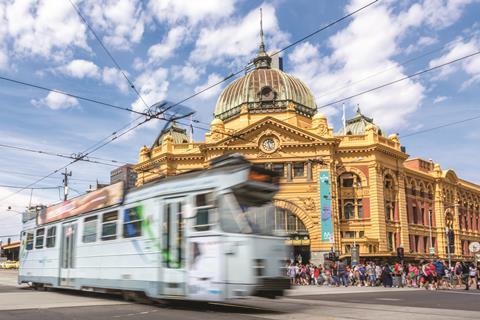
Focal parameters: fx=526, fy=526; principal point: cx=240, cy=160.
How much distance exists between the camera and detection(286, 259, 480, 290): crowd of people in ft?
87.5

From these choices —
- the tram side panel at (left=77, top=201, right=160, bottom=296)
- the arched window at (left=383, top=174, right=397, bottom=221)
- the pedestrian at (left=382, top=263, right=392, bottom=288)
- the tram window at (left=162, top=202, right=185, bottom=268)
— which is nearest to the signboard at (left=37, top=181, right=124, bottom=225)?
the tram side panel at (left=77, top=201, right=160, bottom=296)

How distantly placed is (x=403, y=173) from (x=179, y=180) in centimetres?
4355

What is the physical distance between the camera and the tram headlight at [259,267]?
41.1 ft

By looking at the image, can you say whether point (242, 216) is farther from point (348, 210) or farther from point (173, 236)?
point (348, 210)

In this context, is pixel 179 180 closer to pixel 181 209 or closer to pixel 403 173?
pixel 181 209

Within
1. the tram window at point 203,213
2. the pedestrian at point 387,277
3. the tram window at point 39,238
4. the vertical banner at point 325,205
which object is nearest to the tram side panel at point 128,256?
the tram window at point 203,213

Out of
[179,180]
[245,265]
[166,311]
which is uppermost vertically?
[179,180]

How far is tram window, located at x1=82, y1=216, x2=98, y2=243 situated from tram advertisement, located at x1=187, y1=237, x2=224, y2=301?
5573 millimetres

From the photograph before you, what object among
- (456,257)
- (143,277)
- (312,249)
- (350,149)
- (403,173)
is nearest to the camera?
(143,277)

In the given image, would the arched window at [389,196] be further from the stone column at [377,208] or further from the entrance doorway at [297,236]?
the entrance doorway at [297,236]

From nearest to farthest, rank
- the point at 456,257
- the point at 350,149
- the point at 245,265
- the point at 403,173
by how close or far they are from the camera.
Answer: the point at 245,265 → the point at 350,149 → the point at 403,173 → the point at 456,257

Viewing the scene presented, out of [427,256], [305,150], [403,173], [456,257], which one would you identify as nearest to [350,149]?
[305,150]

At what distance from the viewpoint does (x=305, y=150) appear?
47.6 meters

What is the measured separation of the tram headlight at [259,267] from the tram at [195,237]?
0.08ft
